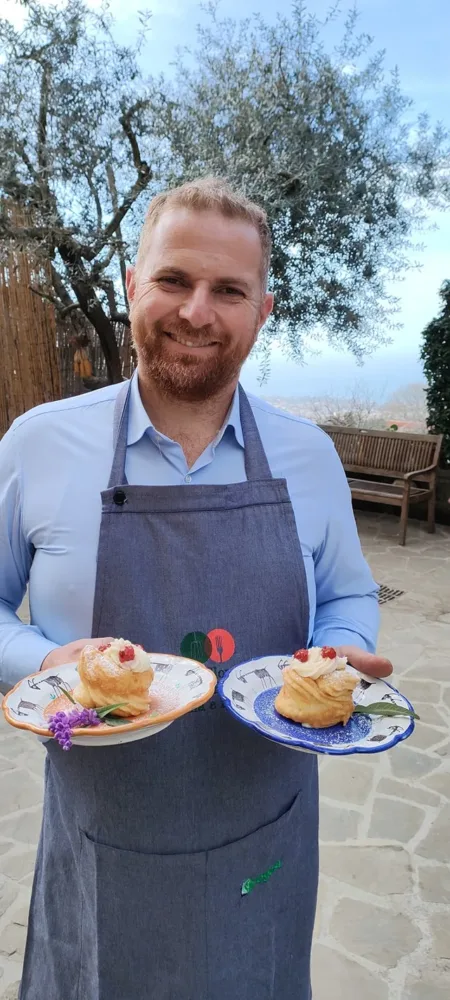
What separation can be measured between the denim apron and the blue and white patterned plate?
61 millimetres

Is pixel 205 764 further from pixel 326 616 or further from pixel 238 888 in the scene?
pixel 326 616

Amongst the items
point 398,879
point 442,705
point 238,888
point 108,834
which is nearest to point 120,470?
point 108,834

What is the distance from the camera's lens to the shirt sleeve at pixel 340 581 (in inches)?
63.1

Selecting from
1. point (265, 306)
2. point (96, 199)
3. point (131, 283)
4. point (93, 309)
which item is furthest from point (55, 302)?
point (265, 306)

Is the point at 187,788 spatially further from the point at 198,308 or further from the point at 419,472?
the point at 419,472

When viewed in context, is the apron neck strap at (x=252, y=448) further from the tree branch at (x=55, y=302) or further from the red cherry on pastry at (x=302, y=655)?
the tree branch at (x=55, y=302)

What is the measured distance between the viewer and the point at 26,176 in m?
6.30

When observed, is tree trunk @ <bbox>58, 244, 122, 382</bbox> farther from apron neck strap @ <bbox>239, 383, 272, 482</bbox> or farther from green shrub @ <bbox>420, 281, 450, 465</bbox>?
apron neck strap @ <bbox>239, 383, 272, 482</bbox>

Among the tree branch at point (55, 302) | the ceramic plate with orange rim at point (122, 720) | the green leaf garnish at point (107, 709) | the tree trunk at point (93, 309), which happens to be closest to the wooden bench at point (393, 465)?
the tree trunk at point (93, 309)

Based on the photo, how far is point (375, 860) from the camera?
2883 mm

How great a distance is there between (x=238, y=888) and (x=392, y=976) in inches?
55.6

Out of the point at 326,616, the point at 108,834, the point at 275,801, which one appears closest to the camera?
the point at 108,834

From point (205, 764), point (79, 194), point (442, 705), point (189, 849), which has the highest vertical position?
point (79, 194)

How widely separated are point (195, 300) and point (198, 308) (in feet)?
0.08
